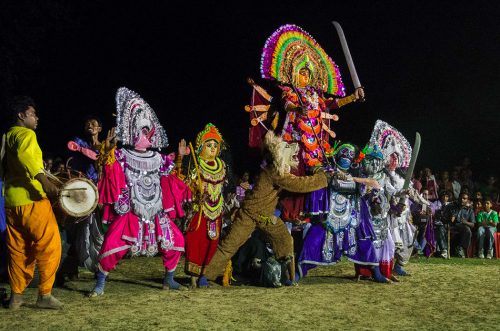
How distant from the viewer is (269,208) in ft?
22.8

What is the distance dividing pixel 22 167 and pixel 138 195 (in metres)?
1.39

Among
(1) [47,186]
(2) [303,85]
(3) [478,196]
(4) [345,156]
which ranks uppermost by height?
(2) [303,85]

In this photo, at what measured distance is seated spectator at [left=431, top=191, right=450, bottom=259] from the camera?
455 inches

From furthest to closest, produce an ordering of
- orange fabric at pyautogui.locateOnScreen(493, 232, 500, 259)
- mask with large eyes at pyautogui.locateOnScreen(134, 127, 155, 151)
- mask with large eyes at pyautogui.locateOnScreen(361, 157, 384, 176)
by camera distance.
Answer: orange fabric at pyautogui.locateOnScreen(493, 232, 500, 259), mask with large eyes at pyautogui.locateOnScreen(361, 157, 384, 176), mask with large eyes at pyautogui.locateOnScreen(134, 127, 155, 151)

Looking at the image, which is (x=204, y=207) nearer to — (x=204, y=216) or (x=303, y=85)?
(x=204, y=216)

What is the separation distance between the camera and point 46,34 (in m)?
15.0

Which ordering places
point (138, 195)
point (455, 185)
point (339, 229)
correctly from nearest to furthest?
point (138, 195)
point (339, 229)
point (455, 185)

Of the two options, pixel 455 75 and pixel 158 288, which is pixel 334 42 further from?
pixel 158 288

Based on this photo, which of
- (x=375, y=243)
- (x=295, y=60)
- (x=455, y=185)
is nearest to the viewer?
(x=375, y=243)

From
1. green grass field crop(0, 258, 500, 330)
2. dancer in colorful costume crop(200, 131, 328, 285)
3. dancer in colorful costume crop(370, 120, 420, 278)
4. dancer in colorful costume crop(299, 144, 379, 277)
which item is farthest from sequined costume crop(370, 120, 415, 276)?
dancer in colorful costume crop(200, 131, 328, 285)

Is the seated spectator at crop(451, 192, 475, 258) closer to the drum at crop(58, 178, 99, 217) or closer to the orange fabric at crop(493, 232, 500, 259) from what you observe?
the orange fabric at crop(493, 232, 500, 259)

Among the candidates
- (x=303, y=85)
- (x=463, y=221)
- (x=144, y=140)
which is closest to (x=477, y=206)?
(x=463, y=221)

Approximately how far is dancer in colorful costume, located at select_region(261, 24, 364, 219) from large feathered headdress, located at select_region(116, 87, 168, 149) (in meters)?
2.70

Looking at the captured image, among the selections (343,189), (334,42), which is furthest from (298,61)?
(334,42)
